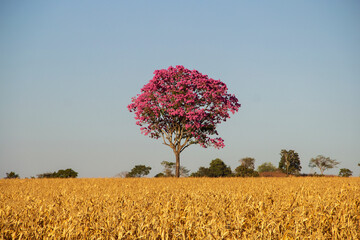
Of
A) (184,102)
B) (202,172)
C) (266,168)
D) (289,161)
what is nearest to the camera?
(184,102)

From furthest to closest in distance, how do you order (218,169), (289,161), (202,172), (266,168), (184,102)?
(266,168), (289,161), (202,172), (218,169), (184,102)

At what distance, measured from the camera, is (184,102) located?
31938 millimetres

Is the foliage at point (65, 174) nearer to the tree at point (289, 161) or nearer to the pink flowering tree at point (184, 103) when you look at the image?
the pink flowering tree at point (184, 103)

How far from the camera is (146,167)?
63.2m

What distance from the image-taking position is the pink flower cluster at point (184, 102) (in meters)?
31.9

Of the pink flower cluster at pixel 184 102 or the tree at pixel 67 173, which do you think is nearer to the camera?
the pink flower cluster at pixel 184 102

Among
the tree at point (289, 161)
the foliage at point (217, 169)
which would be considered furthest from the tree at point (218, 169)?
the tree at point (289, 161)

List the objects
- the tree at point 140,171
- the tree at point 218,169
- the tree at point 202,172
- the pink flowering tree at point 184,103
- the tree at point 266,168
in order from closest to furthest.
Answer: the pink flowering tree at point 184,103 → the tree at point 218,169 → the tree at point 202,172 → the tree at point 140,171 → the tree at point 266,168

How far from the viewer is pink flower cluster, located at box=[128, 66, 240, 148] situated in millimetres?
31891

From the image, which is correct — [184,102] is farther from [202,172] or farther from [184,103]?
[202,172]

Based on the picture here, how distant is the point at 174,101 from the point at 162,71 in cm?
320

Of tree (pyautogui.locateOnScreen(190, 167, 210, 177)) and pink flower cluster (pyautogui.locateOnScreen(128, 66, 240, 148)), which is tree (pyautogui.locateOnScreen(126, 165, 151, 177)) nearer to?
tree (pyautogui.locateOnScreen(190, 167, 210, 177))

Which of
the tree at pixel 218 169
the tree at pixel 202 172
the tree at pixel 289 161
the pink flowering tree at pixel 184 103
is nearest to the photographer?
the pink flowering tree at pixel 184 103

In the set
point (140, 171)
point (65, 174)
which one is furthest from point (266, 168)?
point (65, 174)
